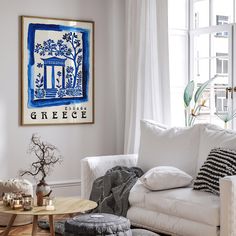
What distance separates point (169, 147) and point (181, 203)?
0.87m

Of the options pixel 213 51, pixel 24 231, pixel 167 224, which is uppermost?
pixel 213 51

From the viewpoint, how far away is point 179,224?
13.9 ft

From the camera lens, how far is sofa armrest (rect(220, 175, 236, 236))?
3.83 meters

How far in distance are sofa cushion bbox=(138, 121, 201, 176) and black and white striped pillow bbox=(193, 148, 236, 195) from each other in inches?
17.5

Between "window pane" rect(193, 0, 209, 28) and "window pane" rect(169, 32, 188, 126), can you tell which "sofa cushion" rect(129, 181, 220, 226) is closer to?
"window pane" rect(169, 32, 188, 126)

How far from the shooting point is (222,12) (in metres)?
5.89

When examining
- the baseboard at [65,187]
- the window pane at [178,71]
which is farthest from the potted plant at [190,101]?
the baseboard at [65,187]

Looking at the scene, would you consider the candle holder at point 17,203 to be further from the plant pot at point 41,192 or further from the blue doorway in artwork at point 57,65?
the blue doorway in artwork at point 57,65

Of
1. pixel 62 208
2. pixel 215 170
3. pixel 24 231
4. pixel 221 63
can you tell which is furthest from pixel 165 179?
pixel 221 63

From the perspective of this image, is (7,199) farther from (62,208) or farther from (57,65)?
(57,65)

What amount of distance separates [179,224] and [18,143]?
236 centimetres

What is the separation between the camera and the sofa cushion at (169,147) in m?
4.85

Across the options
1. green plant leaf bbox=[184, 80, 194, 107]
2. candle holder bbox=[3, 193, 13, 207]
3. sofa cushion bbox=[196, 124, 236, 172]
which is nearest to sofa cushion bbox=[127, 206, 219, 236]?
sofa cushion bbox=[196, 124, 236, 172]

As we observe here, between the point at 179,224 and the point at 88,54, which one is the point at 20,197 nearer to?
the point at 179,224
